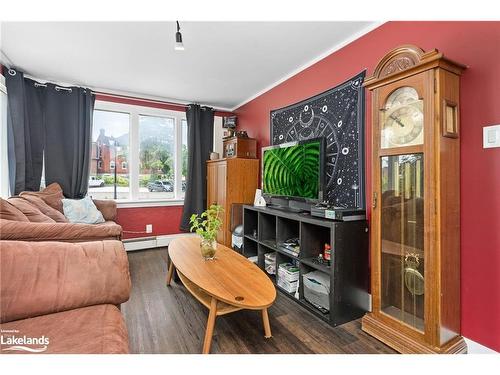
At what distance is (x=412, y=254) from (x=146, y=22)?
2.59 meters

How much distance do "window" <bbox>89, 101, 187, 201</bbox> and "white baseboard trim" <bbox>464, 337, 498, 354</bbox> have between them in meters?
3.76

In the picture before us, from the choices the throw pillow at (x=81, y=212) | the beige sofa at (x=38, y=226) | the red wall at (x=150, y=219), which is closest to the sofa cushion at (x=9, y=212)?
the beige sofa at (x=38, y=226)

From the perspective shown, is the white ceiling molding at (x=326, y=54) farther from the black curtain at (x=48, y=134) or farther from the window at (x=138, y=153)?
the black curtain at (x=48, y=134)

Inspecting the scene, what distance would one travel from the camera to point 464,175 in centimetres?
154

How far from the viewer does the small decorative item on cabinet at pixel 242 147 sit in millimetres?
3602

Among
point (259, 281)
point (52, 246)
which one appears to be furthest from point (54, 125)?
point (259, 281)

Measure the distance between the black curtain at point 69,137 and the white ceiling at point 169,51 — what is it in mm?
221

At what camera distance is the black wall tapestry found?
2148 millimetres

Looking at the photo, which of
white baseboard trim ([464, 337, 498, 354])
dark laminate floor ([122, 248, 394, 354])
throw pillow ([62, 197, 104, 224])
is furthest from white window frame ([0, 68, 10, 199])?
white baseboard trim ([464, 337, 498, 354])

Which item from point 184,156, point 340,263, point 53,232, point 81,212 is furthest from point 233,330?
point 184,156

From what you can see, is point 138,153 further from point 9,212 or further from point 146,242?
point 9,212

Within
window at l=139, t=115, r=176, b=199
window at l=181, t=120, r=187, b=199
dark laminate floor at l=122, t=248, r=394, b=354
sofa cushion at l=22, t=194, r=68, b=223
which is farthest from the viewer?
window at l=181, t=120, r=187, b=199

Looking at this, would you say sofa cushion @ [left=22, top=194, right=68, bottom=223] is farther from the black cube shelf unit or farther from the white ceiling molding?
the white ceiling molding
